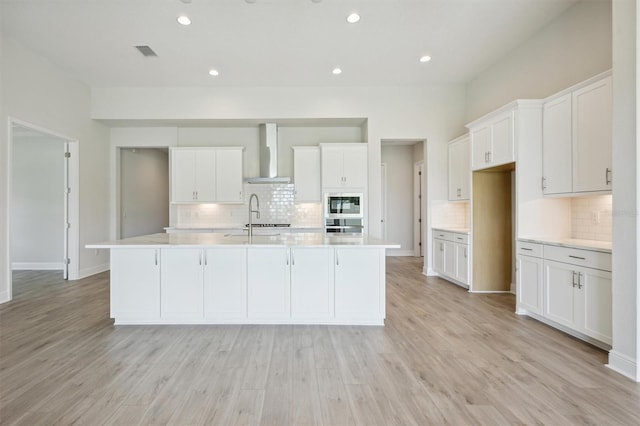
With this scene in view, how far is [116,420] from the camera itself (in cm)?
171

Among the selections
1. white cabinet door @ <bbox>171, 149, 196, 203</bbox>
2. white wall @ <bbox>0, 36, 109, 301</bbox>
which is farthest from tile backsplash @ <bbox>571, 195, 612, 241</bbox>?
white wall @ <bbox>0, 36, 109, 301</bbox>

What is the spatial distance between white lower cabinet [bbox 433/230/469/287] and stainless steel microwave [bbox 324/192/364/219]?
143cm

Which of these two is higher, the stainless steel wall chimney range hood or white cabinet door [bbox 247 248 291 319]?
the stainless steel wall chimney range hood

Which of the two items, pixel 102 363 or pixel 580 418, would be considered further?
pixel 102 363

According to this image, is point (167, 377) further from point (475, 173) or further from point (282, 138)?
point (282, 138)

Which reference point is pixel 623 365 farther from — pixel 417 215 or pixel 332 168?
pixel 417 215

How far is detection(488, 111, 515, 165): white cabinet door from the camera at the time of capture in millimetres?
3635

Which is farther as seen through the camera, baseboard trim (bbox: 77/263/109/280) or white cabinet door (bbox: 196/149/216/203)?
white cabinet door (bbox: 196/149/216/203)

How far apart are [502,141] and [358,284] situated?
99.4 inches

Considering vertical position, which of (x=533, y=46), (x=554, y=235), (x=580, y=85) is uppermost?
(x=533, y=46)

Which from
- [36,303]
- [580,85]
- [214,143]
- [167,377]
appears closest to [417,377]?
[167,377]

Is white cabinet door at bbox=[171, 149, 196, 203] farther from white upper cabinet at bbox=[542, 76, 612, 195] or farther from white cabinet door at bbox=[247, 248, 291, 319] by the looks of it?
white upper cabinet at bbox=[542, 76, 612, 195]

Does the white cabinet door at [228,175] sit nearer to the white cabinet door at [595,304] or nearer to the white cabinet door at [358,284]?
the white cabinet door at [358,284]

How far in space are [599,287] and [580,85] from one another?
186cm
